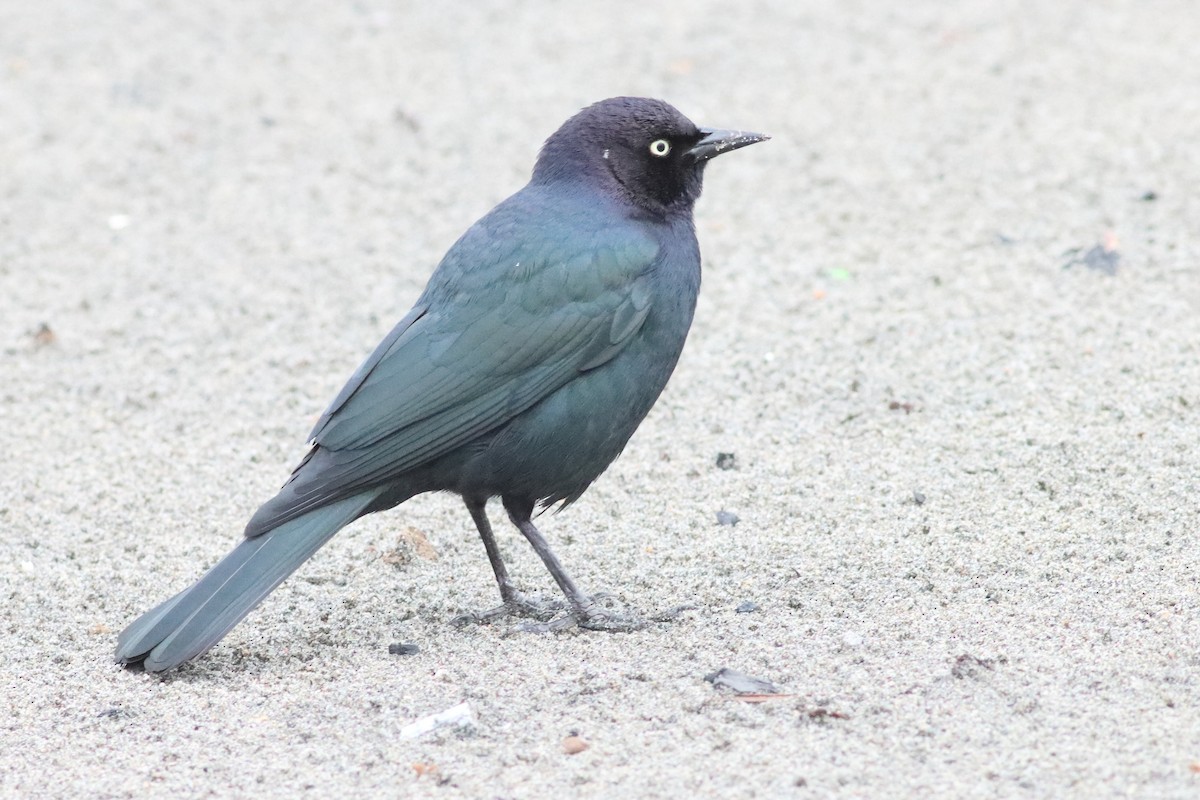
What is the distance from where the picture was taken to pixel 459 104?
8.26 m

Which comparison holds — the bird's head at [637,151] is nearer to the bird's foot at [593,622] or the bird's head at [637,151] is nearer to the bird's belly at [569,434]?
the bird's belly at [569,434]

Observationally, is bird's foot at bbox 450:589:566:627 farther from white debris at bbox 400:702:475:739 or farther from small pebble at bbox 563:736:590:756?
small pebble at bbox 563:736:590:756

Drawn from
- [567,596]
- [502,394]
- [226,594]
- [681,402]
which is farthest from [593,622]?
[681,402]

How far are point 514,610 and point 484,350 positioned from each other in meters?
0.78

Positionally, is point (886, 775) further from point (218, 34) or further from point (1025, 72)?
point (218, 34)

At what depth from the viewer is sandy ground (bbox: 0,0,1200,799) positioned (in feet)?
11.8

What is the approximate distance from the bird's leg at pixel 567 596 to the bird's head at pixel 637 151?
3.12 ft

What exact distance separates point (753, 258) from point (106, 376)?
105 inches

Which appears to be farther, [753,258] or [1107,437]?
[753,258]

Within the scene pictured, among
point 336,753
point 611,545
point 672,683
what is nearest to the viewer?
point 336,753

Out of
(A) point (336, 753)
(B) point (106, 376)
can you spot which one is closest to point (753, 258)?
(B) point (106, 376)

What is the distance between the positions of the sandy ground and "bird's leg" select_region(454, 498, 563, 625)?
3.8 inches

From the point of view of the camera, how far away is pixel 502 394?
430cm

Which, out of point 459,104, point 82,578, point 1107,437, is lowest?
point 82,578
